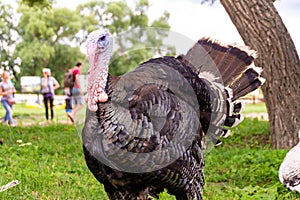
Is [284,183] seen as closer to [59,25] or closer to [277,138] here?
[277,138]

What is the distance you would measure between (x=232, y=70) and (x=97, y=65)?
1814mm

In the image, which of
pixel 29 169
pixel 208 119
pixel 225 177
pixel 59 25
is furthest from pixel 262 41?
pixel 59 25

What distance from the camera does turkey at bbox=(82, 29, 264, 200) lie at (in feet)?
10.5

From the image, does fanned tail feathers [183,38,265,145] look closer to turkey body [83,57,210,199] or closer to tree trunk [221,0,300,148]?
turkey body [83,57,210,199]

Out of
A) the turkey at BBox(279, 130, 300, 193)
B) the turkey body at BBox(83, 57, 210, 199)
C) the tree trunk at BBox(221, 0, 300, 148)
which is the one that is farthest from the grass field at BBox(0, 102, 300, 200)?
the turkey body at BBox(83, 57, 210, 199)

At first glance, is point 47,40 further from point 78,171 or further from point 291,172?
point 291,172

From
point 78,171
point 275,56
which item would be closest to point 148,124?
point 78,171

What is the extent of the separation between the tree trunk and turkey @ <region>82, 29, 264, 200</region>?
3.30m

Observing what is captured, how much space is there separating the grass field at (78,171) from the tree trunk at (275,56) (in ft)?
2.54


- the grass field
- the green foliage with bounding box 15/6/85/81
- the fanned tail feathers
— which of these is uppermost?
the green foliage with bounding box 15/6/85/81

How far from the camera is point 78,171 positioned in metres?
6.08

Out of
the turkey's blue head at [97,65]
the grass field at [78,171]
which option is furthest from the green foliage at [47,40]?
the turkey's blue head at [97,65]

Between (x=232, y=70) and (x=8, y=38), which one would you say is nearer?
(x=232, y=70)

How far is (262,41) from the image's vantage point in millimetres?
7281
